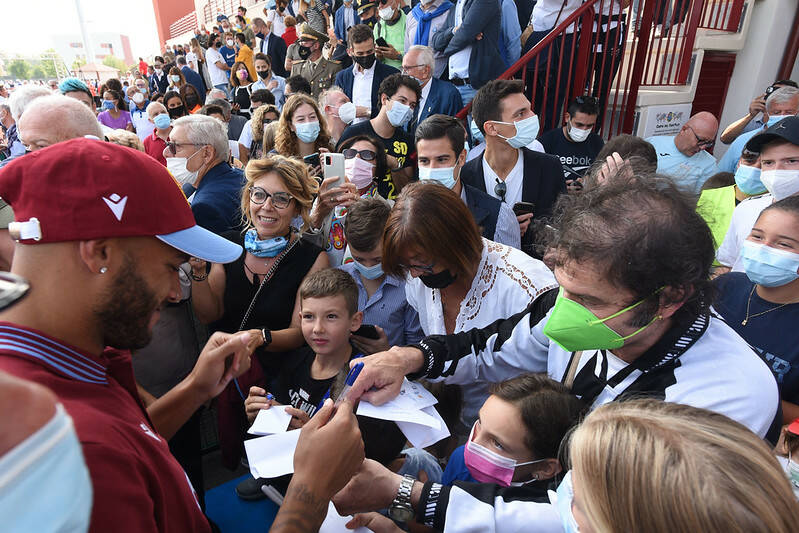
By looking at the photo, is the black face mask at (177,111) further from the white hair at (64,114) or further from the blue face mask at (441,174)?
the blue face mask at (441,174)

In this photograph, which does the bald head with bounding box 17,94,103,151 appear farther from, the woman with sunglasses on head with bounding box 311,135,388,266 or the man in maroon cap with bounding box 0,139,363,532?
the man in maroon cap with bounding box 0,139,363,532

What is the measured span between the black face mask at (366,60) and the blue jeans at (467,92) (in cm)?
114

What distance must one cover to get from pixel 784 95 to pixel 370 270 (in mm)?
4922

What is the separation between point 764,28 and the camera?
6734 millimetres

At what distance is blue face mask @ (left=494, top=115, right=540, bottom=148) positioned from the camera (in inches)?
139

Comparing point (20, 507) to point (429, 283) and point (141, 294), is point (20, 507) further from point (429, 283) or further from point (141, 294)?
point (429, 283)

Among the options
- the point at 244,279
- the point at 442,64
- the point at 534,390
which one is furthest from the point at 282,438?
the point at 442,64

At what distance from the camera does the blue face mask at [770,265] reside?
2.14 metres

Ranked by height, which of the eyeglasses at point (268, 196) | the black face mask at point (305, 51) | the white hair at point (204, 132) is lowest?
the eyeglasses at point (268, 196)

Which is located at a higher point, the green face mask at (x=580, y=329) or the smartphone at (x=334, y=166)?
the smartphone at (x=334, y=166)

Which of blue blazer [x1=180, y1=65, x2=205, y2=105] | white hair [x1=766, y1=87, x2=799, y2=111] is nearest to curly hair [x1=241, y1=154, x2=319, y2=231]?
white hair [x1=766, y1=87, x2=799, y2=111]

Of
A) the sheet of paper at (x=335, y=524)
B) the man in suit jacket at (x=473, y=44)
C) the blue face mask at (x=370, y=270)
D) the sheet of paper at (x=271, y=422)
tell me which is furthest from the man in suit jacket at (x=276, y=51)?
the sheet of paper at (x=335, y=524)

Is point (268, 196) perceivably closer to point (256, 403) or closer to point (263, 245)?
point (263, 245)

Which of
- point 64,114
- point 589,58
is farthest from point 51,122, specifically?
point 589,58
